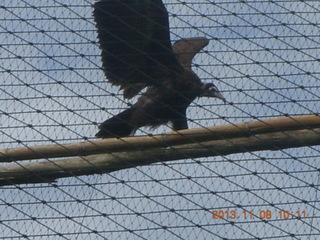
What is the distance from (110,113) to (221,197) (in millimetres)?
623

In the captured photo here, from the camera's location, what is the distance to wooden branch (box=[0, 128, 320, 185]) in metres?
4.05

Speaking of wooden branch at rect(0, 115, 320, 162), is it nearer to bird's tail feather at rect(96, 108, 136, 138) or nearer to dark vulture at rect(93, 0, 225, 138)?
dark vulture at rect(93, 0, 225, 138)

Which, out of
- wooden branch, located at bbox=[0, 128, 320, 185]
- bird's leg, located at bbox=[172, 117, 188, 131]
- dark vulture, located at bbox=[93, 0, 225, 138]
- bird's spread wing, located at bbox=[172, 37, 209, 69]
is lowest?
wooden branch, located at bbox=[0, 128, 320, 185]

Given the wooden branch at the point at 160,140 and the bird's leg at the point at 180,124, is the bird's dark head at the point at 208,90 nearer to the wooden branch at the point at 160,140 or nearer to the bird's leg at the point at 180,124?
the bird's leg at the point at 180,124

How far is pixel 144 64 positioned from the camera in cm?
514

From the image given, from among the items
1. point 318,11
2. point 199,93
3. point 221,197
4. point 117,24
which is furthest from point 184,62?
point 221,197

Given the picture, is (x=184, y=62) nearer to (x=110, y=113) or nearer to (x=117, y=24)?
(x=117, y=24)

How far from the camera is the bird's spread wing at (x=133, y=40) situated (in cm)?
491

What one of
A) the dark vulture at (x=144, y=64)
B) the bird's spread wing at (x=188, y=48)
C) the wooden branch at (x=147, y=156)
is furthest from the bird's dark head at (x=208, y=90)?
the wooden branch at (x=147, y=156)

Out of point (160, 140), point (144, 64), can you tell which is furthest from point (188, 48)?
point (160, 140)

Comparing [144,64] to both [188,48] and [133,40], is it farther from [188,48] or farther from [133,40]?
[188,48]

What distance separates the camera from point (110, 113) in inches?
164

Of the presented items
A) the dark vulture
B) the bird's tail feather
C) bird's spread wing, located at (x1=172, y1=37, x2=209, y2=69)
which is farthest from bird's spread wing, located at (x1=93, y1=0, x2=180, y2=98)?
the bird's tail feather

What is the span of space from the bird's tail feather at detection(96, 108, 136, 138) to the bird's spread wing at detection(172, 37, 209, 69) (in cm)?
48
